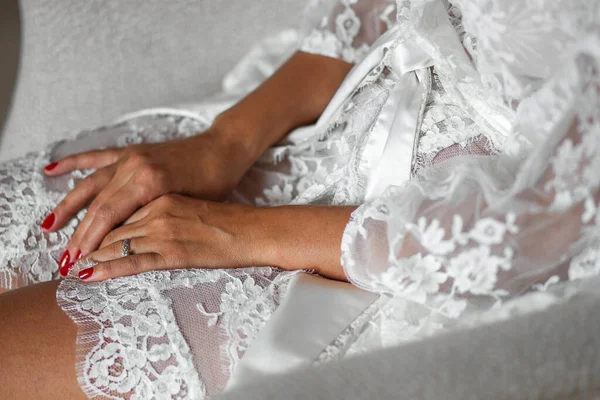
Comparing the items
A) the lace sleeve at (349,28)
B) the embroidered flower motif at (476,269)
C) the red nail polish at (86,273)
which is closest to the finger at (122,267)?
the red nail polish at (86,273)

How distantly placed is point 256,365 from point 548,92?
0.37m

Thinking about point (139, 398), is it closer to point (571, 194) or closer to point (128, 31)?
point (571, 194)

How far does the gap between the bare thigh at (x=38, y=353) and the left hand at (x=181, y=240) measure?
8 centimetres

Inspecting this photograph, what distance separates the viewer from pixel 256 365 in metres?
0.62

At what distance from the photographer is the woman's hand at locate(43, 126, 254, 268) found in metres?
0.87

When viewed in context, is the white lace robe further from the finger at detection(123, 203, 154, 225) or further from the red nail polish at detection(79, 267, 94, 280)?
the finger at detection(123, 203, 154, 225)

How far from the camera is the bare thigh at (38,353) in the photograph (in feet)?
2.14

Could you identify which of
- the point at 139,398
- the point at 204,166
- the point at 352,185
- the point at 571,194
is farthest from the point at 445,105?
the point at 139,398

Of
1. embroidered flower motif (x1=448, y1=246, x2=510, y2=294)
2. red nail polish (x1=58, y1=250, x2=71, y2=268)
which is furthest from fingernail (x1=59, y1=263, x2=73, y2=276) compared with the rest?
embroidered flower motif (x1=448, y1=246, x2=510, y2=294)

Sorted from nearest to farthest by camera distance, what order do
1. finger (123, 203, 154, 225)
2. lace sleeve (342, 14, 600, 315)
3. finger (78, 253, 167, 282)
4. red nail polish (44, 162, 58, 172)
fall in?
lace sleeve (342, 14, 600, 315) < finger (78, 253, 167, 282) < finger (123, 203, 154, 225) < red nail polish (44, 162, 58, 172)

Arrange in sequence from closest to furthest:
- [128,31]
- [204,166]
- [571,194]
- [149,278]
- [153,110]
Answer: [571,194]
[149,278]
[204,166]
[153,110]
[128,31]

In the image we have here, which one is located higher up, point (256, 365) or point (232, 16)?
point (232, 16)

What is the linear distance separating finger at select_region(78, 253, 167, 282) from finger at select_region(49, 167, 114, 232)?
0.52ft

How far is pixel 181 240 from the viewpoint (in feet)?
2.58
